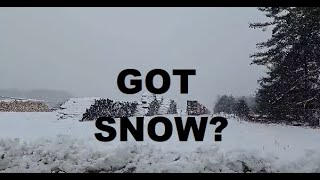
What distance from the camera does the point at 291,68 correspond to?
47.6 ft

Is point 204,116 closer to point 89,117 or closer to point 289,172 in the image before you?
point 289,172

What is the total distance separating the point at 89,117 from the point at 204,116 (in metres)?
2.81

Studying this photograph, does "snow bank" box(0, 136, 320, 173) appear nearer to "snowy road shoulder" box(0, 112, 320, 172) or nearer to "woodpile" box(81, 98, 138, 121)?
"snowy road shoulder" box(0, 112, 320, 172)

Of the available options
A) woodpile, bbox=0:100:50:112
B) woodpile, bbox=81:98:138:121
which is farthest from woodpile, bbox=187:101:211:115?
woodpile, bbox=0:100:50:112

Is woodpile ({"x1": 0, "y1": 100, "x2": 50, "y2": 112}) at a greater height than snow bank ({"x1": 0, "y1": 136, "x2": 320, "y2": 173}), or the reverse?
woodpile ({"x1": 0, "y1": 100, "x2": 50, "y2": 112})

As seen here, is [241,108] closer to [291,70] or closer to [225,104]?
[225,104]

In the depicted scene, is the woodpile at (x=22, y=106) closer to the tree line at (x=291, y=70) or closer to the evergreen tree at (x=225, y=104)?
the evergreen tree at (x=225, y=104)

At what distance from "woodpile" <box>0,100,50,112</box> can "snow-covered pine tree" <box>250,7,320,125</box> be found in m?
6.82

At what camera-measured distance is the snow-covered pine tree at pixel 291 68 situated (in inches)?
517

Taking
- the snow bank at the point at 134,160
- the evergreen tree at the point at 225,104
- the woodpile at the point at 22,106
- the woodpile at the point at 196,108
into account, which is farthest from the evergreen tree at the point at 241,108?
the woodpile at the point at 22,106

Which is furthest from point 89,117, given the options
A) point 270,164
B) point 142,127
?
point 270,164

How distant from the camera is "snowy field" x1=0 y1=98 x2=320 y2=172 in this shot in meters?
7.12

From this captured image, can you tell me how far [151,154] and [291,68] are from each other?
29.3 feet

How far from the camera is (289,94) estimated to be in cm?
1479
